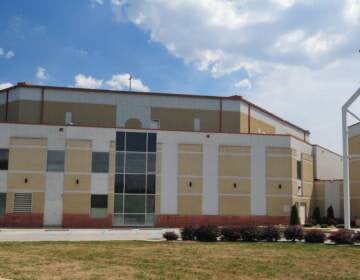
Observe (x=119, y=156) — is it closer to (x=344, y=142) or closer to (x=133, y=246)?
(x=344, y=142)

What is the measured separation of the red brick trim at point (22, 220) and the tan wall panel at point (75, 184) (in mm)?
3406

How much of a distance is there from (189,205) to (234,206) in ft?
14.0

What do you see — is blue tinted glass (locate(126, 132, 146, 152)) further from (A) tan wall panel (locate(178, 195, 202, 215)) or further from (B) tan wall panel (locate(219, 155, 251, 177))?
(B) tan wall panel (locate(219, 155, 251, 177))

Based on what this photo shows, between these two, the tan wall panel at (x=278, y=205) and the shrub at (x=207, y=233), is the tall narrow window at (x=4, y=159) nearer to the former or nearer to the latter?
the shrub at (x=207, y=233)

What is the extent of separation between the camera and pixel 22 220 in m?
46.3

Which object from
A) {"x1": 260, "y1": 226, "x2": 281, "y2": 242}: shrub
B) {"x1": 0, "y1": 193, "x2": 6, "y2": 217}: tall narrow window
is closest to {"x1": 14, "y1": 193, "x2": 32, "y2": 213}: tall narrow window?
{"x1": 0, "y1": 193, "x2": 6, "y2": 217}: tall narrow window

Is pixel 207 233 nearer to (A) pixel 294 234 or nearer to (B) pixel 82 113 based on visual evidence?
(A) pixel 294 234

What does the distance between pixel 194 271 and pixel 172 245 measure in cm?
936

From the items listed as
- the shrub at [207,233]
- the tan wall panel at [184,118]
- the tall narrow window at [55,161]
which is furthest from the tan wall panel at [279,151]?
the shrub at [207,233]

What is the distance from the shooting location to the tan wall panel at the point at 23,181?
46719 mm

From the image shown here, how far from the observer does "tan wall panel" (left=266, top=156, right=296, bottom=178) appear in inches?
2009

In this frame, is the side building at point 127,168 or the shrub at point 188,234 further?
the side building at point 127,168

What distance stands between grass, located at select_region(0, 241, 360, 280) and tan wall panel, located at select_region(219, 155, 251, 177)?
24642 millimetres

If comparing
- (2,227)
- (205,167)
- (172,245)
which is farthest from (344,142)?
(2,227)
